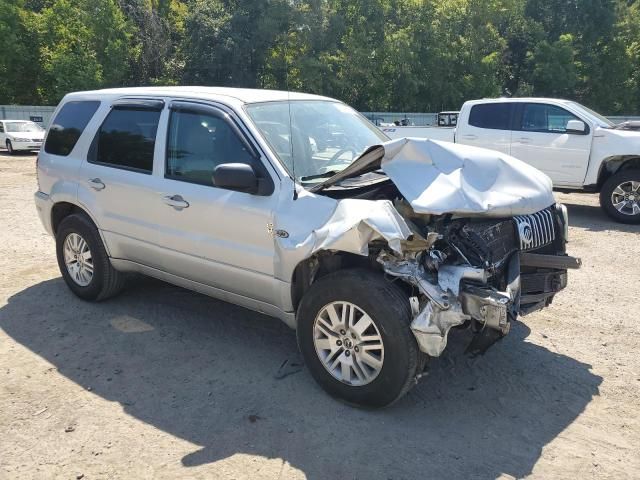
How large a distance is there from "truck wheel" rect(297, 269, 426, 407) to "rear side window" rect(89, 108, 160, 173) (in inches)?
77.3

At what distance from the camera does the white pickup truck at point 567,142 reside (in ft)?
30.4

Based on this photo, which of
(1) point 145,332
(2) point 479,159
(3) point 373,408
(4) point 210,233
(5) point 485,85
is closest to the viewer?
(3) point 373,408

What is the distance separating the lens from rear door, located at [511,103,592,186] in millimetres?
9656

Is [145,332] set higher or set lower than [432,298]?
lower

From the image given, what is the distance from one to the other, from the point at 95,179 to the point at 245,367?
7.25 feet

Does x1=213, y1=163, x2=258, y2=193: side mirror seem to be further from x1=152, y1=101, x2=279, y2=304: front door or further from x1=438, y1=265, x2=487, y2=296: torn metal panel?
x1=438, y1=265, x2=487, y2=296: torn metal panel

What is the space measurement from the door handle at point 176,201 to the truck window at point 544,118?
25.5ft

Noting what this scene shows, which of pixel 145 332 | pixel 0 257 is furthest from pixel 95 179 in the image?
pixel 0 257

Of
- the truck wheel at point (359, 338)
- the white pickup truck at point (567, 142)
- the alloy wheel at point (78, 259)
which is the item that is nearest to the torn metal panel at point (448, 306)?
the truck wheel at point (359, 338)

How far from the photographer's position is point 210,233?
13.7ft

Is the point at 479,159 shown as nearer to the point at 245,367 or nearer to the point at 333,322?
the point at 333,322

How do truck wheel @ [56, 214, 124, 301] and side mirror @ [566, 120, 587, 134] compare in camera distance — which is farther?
side mirror @ [566, 120, 587, 134]

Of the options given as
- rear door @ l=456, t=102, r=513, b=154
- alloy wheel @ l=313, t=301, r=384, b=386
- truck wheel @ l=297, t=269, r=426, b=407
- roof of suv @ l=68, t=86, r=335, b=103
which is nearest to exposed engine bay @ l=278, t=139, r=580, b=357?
truck wheel @ l=297, t=269, r=426, b=407

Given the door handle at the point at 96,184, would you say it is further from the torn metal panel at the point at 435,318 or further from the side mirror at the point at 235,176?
the torn metal panel at the point at 435,318
